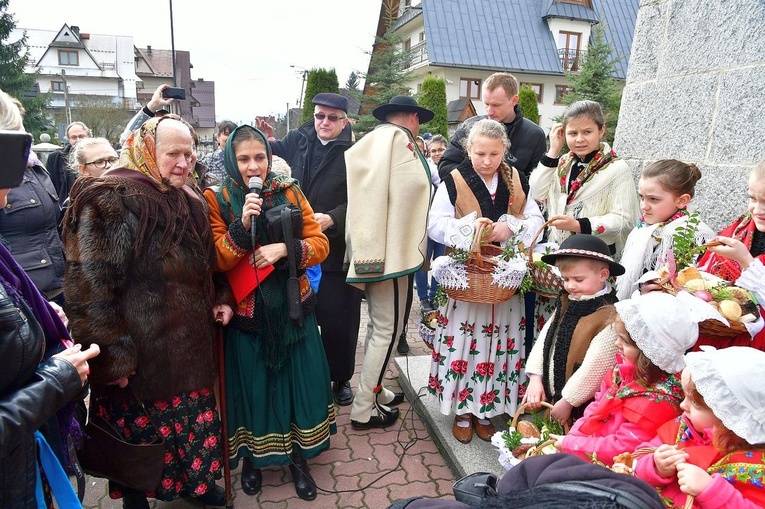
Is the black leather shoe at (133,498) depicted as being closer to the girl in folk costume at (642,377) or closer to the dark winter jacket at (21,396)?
the dark winter jacket at (21,396)

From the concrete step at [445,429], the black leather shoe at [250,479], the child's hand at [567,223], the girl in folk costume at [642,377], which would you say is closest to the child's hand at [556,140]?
the child's hand at [567,223]

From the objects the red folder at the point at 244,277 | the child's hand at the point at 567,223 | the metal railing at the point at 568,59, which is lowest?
the red folder at the point at 244,277

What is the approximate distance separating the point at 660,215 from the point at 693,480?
1472 mm

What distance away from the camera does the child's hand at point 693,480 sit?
53.8 inches

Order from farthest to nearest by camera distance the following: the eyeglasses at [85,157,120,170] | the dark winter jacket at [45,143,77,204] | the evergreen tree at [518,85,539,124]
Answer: the evergreen tree at [518,85,539,124], the dark winter jacket at [45,143,77,204], the eyeglasses at [85,157,120,170]

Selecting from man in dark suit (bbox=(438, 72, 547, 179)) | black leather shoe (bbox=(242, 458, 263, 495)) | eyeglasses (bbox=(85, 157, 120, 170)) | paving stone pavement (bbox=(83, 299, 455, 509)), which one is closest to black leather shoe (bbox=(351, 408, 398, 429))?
paving stone pavement (bbox=(83, 299, 455, 509))

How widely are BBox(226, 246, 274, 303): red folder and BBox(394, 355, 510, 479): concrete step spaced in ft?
5.29

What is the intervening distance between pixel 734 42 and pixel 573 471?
290 centimetres

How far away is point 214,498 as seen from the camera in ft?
8.93

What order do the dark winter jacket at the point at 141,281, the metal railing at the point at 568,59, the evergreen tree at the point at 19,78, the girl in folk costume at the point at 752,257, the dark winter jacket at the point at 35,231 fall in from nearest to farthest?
the girl in folk costume at the point at 752,257, the dark winter jacket at the point at 141,281, the dark winter jacket at the point at 35,231, the evergreen tree at the point at 19,78, the metal railing at the point at 568,59

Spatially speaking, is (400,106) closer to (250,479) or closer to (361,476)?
(361,476)

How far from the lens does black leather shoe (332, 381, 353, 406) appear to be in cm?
389

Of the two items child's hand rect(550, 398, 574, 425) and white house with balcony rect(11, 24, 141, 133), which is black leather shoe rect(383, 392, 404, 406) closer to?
child's hand rect(550, 398, 574, 425)

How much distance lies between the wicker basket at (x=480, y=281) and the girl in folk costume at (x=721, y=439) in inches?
47.5
